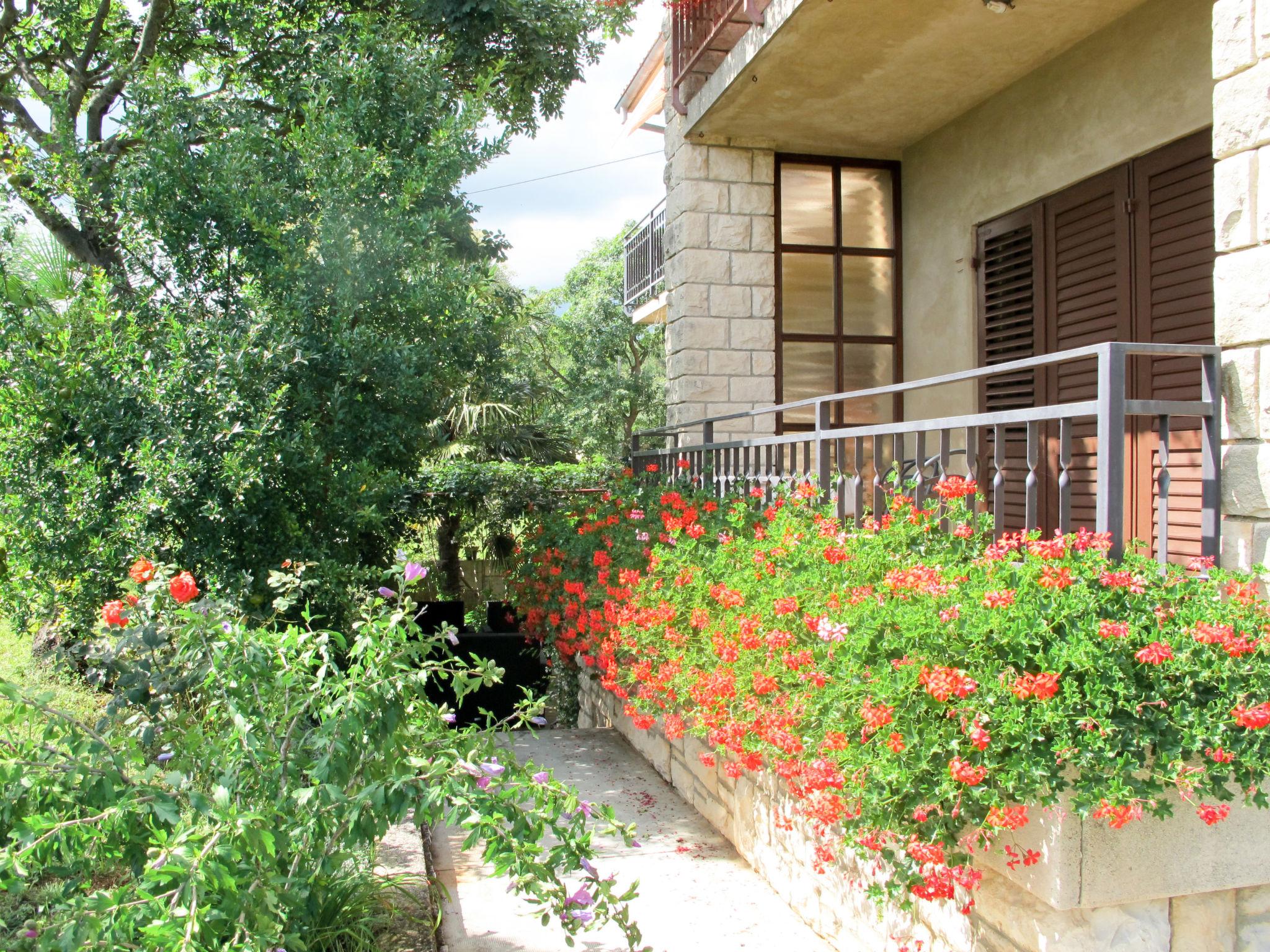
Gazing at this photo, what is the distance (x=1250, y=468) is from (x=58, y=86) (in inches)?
362

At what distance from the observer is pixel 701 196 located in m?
6.39

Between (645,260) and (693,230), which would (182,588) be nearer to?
(693,230)

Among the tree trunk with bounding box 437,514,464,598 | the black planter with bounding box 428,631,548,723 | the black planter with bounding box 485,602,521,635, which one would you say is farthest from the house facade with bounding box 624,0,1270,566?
the tree trunk with bounding box 437,514,464,598

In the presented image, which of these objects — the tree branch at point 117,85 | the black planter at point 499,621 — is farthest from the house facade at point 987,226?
the tree branch at point 117,85

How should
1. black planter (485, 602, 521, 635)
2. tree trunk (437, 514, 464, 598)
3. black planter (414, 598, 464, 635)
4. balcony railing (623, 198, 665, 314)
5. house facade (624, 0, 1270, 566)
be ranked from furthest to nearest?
balcony railing (623, 198, 665, 314) → tree trunk (437, 514, 464, 598) → black planter (485, 602, 521, 635) → black planter (414, 598, 464, 635) → house facade (624, 0, 1270, 566)

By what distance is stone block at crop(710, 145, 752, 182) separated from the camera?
21.0 ft

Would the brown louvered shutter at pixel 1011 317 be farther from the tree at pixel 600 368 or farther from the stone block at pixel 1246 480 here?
the tree at pixel 600 368

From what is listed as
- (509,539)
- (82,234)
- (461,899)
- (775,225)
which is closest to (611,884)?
(461,899)

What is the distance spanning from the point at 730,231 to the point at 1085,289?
2325mm

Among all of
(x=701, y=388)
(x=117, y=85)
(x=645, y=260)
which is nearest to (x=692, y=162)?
(x=701, y=388)

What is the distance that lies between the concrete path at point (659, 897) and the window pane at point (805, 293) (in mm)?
3555

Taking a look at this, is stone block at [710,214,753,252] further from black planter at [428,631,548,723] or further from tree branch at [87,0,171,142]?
tree branch at [87,0,171,142]

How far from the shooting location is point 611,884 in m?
2.35

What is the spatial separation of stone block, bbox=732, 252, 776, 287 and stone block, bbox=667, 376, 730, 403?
0.69 metres
